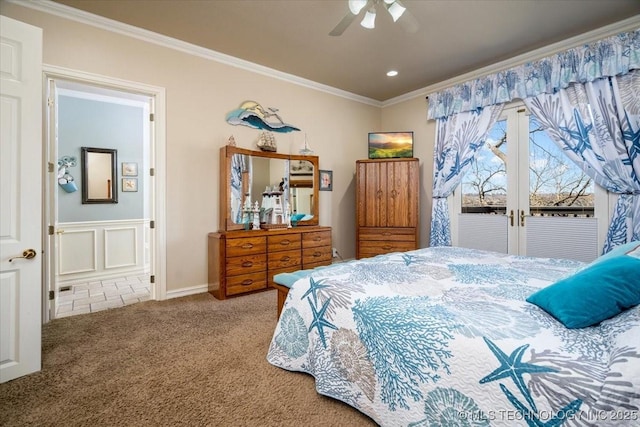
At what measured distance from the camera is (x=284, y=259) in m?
3.73

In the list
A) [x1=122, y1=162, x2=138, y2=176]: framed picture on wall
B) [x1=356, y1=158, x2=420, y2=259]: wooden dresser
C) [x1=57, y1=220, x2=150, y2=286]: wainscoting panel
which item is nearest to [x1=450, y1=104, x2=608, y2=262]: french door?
[x1=356, y1=158, x2=420, y2=259]: wooden dresser

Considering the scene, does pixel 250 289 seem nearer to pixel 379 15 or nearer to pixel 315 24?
pixel 315 24

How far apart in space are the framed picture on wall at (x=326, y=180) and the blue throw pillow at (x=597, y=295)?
366 cm

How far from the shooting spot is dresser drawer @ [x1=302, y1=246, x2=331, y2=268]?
3939 mm

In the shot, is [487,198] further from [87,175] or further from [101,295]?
[87,175]

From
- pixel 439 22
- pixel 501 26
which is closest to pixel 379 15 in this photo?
pixel 439 22

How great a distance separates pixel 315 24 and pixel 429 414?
328 centimetres

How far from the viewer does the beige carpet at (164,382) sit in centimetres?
148

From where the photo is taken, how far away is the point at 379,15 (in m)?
2.78

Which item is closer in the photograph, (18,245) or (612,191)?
(18,245)

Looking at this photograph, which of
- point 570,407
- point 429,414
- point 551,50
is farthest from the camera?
point 551,50

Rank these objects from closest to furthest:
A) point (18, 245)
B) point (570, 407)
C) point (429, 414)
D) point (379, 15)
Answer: point (570, 407) < point (429, 414) < point (18, 245) < point (379, 15)

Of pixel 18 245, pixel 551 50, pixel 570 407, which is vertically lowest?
pixel 570 407

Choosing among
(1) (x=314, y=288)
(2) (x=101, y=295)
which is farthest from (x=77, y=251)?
(1) (x=314, y=288)
